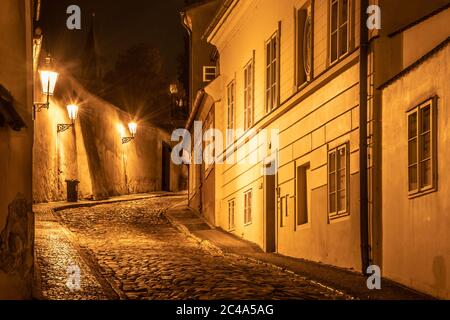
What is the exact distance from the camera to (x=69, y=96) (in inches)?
1119

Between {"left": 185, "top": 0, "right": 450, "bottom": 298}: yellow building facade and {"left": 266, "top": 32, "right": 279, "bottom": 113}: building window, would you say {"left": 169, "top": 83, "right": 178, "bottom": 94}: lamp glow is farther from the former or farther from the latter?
{"left": 266, "top": 32, "right": 279, "bottom": 113}: building window

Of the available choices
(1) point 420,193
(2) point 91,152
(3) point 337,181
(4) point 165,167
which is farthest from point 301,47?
(4) point 165,167

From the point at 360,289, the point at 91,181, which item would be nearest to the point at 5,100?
the point at 360,289

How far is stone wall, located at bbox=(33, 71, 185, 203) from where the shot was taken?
83.6ft

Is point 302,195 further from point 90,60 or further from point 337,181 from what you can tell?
point 90,60

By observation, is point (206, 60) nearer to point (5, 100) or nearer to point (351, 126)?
point (351, 126)

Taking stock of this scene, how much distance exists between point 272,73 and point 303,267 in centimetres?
617

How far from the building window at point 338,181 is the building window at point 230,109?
8733 millimetres

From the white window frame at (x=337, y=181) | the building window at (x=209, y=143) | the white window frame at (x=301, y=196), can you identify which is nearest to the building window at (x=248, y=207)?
the white window frame at (x=301, y=196)

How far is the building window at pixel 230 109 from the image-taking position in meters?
21.9

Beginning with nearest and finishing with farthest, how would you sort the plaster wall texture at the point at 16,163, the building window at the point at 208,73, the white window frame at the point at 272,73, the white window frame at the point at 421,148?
1. the plaster wall texture at the point at 16,163
2. the white window frame at the point at 421,148
3. the white window frame at the point at 272,73
4. the building window at the point at 208,73

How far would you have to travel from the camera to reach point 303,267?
12992mm

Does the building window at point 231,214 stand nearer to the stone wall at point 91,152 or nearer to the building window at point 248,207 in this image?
the building window at point 248,207

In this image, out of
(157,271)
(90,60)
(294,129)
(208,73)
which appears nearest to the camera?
(157,271)
